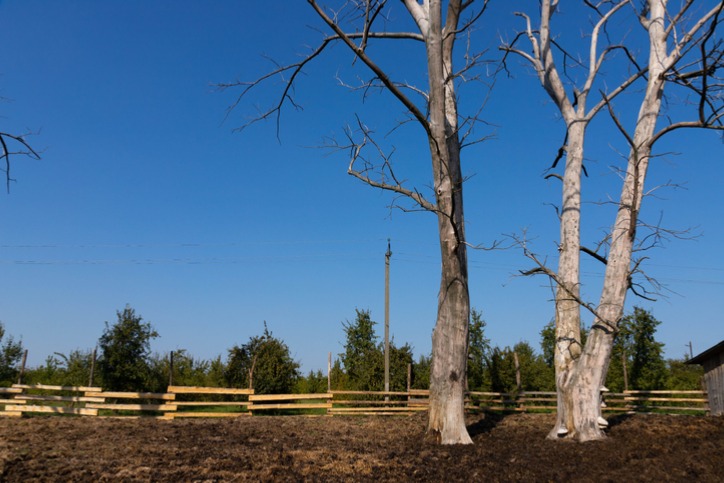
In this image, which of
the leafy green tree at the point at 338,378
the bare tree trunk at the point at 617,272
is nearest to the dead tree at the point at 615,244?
the bare tree trunk at the point at 617,272

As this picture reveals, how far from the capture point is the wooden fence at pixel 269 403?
15430 millimetres

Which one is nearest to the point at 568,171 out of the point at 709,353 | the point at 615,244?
the point at 615,244

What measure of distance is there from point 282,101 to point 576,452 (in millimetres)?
7980

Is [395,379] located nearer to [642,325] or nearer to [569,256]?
[642,325]

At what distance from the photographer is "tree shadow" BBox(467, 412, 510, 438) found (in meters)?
10.8

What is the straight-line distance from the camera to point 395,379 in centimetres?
1970

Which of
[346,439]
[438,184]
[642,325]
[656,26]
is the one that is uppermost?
[656,26]

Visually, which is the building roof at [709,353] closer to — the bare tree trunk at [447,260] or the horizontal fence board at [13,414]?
the bare tree trunk at [447,260]

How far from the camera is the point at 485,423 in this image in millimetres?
11898

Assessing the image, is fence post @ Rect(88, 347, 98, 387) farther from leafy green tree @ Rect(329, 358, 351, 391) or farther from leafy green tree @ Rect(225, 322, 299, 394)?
leafy green tree @ Rect(329, 358, 351, 391)

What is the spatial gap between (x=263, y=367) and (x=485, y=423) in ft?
27.6

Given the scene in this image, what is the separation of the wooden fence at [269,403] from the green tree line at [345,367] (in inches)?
25.5

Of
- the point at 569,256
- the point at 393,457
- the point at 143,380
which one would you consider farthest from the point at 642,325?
the point at 143,380

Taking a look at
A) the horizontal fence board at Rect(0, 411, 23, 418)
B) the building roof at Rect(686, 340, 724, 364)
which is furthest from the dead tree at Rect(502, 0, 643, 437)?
the horizontal fence board at Rect(0, 411, 23, 418)
